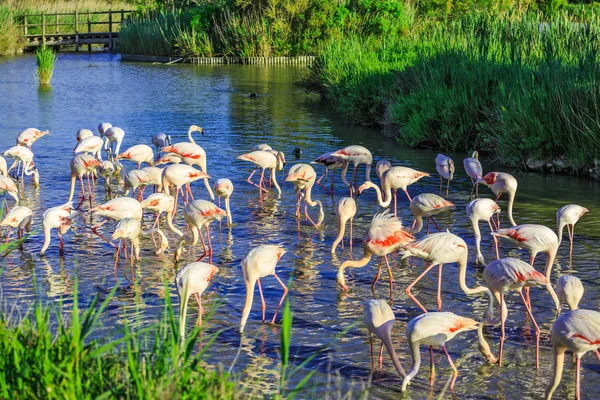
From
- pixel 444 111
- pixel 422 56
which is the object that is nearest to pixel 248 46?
pixel 422 56

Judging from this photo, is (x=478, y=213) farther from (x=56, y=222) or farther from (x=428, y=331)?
(x=56, y=222)

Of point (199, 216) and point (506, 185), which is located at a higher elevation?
point (506, 185)

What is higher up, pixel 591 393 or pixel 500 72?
pixel 500 72

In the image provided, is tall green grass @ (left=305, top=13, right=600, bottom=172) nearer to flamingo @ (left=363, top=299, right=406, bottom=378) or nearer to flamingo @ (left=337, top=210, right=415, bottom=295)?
flamingo @ (left=337, top=210, right=415, bottom=295)

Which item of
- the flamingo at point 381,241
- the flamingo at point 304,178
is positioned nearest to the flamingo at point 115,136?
the flamingo at point 304,178

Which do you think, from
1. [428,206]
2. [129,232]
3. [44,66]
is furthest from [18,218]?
[44,66]

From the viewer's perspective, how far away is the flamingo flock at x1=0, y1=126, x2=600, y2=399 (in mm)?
5438

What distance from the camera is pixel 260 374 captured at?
19.0 feet

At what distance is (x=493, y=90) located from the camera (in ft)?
43.6

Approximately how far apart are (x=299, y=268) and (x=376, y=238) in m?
1.17

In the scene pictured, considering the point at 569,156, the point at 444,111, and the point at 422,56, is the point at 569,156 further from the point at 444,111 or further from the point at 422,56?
the point at 422,56

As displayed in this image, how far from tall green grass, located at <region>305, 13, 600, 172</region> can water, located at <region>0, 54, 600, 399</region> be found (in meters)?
0.46

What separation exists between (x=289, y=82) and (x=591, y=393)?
19.6 m

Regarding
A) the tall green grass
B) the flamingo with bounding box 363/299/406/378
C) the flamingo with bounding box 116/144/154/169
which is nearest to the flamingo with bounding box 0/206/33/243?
the flamingo with bounding box 116/144/154/169
